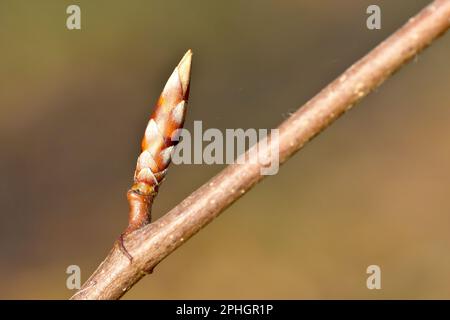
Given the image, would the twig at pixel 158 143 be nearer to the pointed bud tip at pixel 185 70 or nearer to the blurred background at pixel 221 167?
the pointed bud tip at pixel 185 70

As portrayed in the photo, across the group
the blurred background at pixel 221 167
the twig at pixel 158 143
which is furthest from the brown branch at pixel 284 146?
the blurred background at pixel 221 167

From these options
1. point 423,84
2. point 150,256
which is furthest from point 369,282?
point 150,256

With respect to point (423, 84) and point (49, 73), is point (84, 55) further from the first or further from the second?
point (423, 84)

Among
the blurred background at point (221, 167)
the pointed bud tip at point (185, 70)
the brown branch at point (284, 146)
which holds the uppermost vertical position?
the blurred background at point (221, 167)

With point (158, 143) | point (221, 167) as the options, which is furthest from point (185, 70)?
point (221, 167)

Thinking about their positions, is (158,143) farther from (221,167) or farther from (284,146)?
(221,167)
